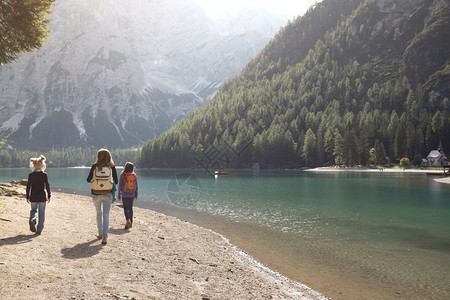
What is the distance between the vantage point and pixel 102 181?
533 inches

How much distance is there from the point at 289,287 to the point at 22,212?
16.5 m

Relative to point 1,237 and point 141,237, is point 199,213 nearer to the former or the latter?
point 141,237

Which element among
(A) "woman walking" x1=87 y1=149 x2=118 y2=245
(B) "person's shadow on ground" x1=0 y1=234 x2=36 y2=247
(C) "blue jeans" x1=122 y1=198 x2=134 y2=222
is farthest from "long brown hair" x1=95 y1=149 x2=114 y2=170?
(C) "blue jeans" x1=122 y1=198 x2=134 y2=222

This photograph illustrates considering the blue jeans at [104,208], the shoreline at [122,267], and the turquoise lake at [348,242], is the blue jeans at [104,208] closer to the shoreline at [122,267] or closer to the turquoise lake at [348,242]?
the shoreline at [122,267]

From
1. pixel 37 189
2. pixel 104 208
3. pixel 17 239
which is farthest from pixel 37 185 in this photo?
pixel 104 208

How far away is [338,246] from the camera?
64.3 ft

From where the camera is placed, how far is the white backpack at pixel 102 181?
1341 centimetres

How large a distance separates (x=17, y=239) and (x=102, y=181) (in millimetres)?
4055

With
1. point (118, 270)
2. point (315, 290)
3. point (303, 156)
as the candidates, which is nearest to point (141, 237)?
point (118, 270)

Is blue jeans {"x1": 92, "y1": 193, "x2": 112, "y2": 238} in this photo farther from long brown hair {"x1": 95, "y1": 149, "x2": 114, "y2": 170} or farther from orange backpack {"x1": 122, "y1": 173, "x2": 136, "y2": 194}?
orange backpack {"x1": 122, "y1": 173, "x2": 136, "y2": 194}

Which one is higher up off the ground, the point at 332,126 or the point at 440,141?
the point at 332,126

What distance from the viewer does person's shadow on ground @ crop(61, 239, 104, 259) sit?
11859 mm

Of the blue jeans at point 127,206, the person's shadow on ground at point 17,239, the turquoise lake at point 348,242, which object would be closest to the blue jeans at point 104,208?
the person's shadow on ground at point 17,239

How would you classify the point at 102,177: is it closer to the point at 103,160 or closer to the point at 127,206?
the point at 103,160
